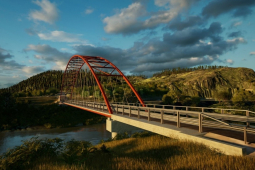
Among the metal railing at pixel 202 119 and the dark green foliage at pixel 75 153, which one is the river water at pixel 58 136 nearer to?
the metal railing at pixel 202 119

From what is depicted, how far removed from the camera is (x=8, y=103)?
150ft

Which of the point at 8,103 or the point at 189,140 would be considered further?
the point at 8,103

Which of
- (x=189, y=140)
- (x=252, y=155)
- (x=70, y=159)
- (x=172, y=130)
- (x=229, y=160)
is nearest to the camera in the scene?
(x=229, y=160)

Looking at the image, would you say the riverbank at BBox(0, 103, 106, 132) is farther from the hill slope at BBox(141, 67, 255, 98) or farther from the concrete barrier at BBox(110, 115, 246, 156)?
the hill slope at BBox(141, 67, 255, 98)

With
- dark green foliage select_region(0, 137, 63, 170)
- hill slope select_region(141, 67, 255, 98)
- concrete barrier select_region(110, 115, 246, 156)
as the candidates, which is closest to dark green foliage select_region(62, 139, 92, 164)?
dark green foliage select_region(0, 137, 63, 170)

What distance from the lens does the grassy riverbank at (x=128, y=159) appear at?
545 centimetres

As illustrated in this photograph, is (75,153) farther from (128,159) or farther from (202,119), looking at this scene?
(202,119)

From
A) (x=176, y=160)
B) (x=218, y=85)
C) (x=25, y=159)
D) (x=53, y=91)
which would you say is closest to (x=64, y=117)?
(x=25, y=159)

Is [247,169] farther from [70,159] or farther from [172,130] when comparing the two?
[70,159]

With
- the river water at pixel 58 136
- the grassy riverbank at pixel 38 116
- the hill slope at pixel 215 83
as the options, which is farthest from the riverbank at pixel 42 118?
the hill slope at pixel 215 83

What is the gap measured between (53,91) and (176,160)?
8861 cm

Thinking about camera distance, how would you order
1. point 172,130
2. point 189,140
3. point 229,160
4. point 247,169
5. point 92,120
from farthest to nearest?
point 92,120, point 172,130, point 189,140, point 229,160, point 247,169

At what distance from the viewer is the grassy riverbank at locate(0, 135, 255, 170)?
545 cm

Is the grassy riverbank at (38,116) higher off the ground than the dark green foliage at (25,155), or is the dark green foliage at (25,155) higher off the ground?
the dark green foliage at (25,155)
